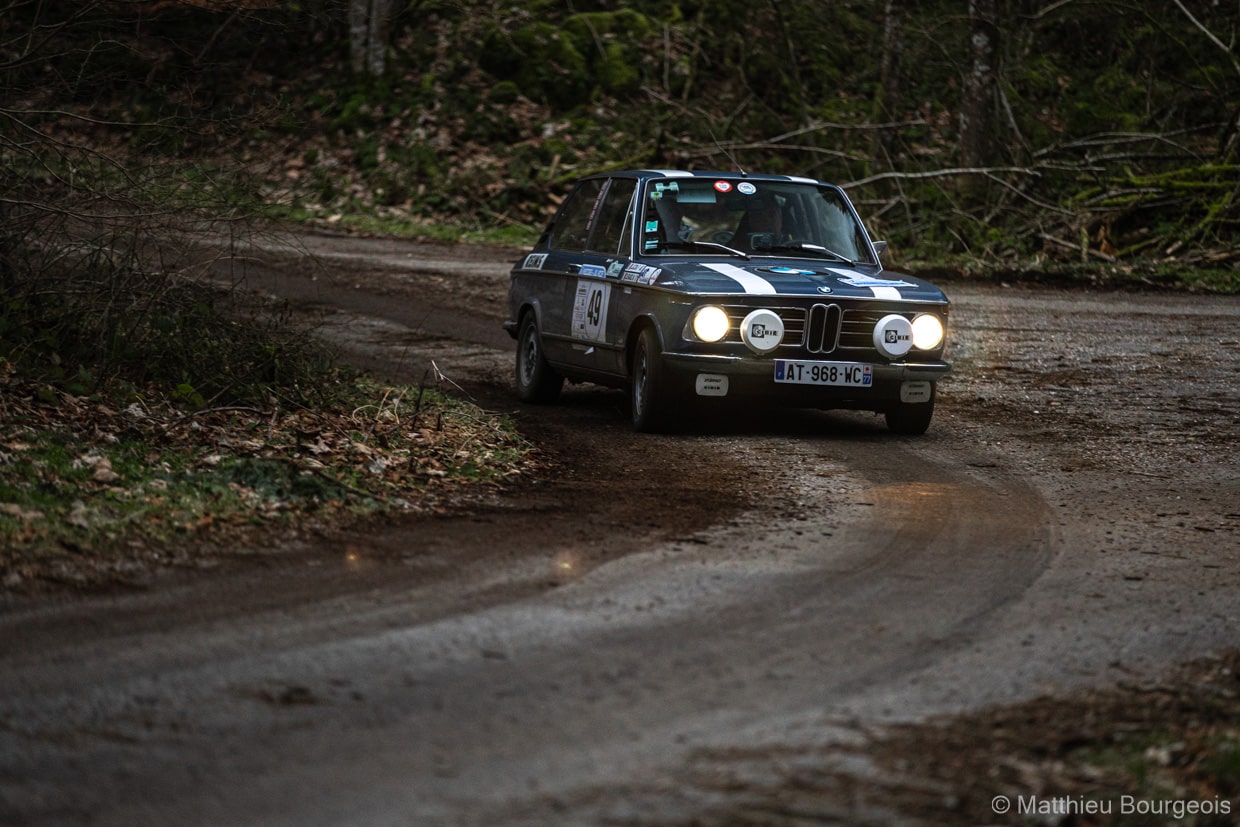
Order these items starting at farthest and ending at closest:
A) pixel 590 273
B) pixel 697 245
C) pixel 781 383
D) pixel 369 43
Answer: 1. pixel 369 43
2. pixel 590 273
3. pixel 697 245
4. pixel 781 383

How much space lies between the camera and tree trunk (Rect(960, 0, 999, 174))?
69.7 ft

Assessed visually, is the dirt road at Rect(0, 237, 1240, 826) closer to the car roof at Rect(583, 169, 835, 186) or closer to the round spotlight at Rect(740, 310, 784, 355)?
the round spotlight at Rect(740, 310, 784, 355)

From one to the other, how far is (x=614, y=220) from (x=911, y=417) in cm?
260

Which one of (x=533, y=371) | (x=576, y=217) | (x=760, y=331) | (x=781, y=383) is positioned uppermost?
(x=576, y=217)

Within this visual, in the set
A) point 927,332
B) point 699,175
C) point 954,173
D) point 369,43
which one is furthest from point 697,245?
point 369,43

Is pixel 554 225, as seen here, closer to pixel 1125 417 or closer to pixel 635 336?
pixel 635 336

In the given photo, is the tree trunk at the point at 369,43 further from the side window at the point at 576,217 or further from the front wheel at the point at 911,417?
the front wheel at the point at 911,417

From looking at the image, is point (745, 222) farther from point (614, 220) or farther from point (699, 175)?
point (614, 220)

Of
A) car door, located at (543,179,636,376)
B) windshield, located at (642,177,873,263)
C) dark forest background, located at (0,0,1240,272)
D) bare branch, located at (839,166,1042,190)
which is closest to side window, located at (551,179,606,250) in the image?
car door, located at (543,179,636,376)

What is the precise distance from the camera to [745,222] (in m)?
10.7

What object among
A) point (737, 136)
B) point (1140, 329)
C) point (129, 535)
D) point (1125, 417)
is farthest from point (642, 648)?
point (737, 136)

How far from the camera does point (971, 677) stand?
4.64m

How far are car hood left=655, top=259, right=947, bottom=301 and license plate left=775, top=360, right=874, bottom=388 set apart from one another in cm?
45

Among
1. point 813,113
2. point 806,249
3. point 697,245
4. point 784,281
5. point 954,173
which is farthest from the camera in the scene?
point 813,113
